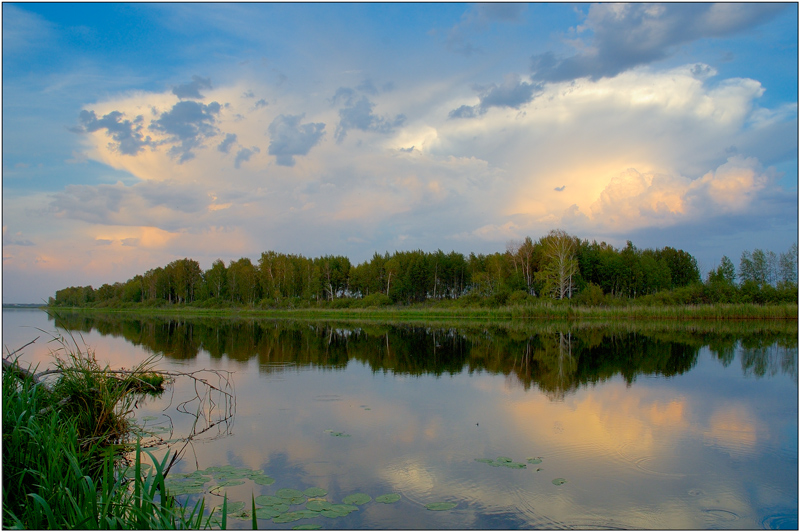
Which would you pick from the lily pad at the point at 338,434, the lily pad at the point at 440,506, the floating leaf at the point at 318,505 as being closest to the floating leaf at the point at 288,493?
the floating leaf at the point at 318,505

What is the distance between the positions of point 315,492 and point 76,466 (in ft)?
9.13

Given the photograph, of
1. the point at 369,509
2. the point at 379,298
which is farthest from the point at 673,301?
the point at 369,509

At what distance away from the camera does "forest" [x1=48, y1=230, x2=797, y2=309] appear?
50688mm

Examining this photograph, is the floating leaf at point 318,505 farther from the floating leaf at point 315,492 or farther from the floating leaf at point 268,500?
the floating leaf at point 268,500

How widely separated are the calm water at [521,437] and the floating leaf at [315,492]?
4.0 inches

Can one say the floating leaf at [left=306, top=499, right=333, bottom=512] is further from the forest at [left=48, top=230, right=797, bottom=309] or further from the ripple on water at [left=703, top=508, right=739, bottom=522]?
the forest at [left=48, top=230, right=797, bottom=309]

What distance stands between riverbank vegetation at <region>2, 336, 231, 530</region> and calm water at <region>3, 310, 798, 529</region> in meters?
1.18

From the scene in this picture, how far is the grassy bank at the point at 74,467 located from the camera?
3.66 meters

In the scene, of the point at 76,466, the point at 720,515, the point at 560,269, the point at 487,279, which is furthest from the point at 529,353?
the point at 487,279

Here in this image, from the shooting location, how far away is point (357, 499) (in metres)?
5.83

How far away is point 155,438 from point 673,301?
1999 inches

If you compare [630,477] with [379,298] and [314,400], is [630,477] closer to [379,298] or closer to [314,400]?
[314,400]

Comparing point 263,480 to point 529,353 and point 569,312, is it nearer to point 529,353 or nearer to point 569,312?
point 529,353

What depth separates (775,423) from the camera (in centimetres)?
934
